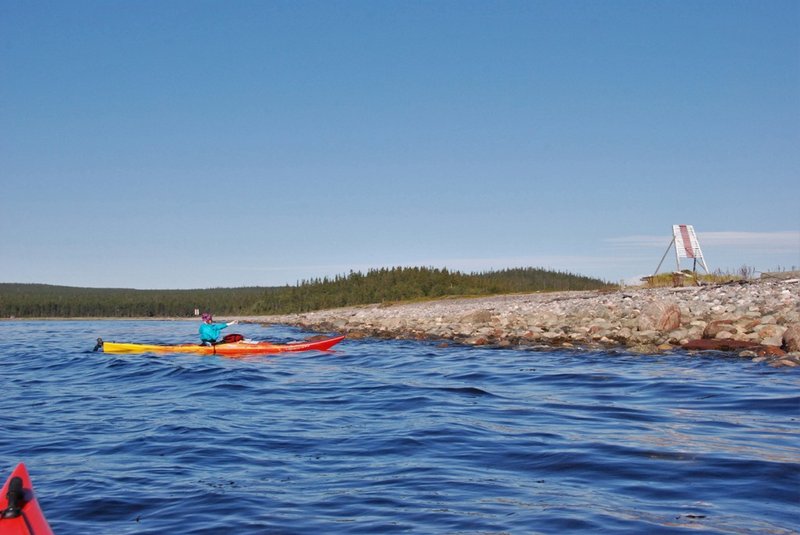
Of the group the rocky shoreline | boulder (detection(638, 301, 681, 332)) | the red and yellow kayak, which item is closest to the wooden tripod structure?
the rocky shoreline

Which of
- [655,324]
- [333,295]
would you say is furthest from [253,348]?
[333,295]

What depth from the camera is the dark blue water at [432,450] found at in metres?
6.31

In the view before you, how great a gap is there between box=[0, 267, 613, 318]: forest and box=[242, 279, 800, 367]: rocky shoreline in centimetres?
1907

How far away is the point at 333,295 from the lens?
2291 inches

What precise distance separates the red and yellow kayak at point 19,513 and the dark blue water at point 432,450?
1.28 meters

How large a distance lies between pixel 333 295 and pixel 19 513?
5345 cm

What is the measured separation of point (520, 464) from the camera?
8062 mm

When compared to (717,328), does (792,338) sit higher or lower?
lower

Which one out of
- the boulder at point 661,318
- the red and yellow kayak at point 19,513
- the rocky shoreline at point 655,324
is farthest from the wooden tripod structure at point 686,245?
the red and yellow kayak at point 19,513

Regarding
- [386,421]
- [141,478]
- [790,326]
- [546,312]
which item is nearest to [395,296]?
[546,312]

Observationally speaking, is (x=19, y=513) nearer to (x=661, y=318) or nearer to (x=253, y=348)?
(x=661, y=318)

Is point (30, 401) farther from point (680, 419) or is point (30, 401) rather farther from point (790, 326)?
point (790, 326)

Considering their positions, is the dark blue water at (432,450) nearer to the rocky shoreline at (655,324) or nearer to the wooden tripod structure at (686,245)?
the rocky shoreline at (655,324)

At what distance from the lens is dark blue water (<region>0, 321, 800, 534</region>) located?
6312 mm
